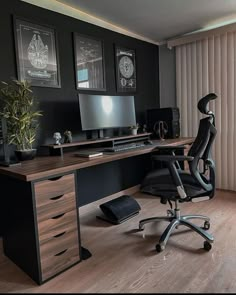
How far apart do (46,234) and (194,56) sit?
9.23 ft

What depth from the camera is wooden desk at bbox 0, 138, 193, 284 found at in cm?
142

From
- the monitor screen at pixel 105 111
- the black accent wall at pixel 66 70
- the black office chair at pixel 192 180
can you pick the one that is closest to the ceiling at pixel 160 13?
the black accent wall at pixel 66 70

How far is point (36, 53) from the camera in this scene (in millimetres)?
2109

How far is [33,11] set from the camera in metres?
2.08

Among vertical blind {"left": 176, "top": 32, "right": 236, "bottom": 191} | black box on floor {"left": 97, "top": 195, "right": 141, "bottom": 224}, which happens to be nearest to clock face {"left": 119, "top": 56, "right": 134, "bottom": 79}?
vertical blind {"left": 176, "top": 32, "right": 236, "bottom": 191}

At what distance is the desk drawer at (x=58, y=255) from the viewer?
1479mm

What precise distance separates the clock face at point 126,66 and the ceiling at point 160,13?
37 centimetres

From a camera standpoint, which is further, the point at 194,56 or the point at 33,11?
the point at 194,56

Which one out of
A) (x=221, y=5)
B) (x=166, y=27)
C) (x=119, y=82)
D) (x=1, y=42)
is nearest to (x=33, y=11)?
(x=1, y=42)

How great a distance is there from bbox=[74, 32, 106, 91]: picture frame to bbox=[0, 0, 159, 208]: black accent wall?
6cm

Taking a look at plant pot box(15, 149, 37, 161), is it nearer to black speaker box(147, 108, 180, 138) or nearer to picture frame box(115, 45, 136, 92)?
picture frame box(115, 45, 136, 92)

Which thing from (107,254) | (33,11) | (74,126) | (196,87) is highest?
(33,11)

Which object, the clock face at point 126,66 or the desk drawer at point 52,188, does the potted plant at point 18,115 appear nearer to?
the desk drawer at point 52,188

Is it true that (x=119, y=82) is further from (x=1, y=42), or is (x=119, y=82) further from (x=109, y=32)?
(x=1, y=42)
